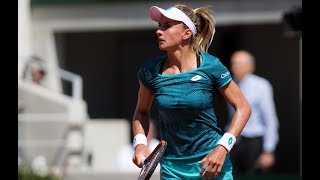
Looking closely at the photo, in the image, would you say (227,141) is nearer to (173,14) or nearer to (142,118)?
(142,118)

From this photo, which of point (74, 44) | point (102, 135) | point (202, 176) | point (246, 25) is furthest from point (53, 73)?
point (202, 176)

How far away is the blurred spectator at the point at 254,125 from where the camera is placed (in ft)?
39.4

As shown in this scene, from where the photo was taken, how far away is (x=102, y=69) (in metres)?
19.8

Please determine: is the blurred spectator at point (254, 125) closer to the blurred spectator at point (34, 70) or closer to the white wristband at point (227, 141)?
the blurred spectator at point (34, 70)

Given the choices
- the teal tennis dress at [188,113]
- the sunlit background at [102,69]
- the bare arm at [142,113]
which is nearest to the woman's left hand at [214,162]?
the teal tennis dress at [188,113]

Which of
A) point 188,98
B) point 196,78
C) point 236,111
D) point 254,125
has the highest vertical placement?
point 196,78

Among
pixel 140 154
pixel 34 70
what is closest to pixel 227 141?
pixel 140 154

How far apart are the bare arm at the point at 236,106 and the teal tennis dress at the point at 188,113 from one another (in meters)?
0.06

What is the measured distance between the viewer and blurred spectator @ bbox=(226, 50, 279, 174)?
12.0 m

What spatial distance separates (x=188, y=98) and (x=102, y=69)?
13116 millimetres

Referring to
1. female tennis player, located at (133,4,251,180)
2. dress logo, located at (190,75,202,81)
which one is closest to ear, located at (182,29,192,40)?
female tennis player, located at (133,4,251,180)
